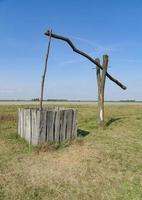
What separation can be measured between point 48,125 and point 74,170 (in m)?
3.52

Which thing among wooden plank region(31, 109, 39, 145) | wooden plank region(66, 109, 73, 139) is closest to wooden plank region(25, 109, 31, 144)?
wooden plank region(31, 109, 39, 145)

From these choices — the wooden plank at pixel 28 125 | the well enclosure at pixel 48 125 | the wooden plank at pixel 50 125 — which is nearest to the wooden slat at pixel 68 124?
the well enclosure at pixel 48 125

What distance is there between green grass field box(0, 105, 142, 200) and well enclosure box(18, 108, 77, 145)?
0.49 metres

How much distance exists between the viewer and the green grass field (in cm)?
805

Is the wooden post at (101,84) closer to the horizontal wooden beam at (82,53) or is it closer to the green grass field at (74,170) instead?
the horizontal wooden beam at (82,53)

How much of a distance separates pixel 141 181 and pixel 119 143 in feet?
15.3

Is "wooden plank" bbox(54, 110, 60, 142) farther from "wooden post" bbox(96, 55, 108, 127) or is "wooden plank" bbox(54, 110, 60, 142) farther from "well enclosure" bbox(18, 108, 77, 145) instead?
"wooden post" bbox(96, 55, 108, 127)

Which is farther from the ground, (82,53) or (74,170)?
(82,53)

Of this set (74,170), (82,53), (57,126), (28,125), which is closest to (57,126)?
(57,126)

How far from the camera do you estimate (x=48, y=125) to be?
12812 millimetres

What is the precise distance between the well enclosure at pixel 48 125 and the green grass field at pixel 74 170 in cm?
49

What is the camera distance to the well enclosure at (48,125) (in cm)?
1260

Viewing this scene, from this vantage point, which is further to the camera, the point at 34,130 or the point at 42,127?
the point at 34,130

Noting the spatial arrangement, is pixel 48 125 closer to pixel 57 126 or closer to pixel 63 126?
pixel 57 126
